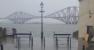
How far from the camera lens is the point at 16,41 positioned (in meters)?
5.23

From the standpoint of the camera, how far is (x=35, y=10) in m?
5.11

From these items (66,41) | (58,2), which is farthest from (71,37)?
(58,2)

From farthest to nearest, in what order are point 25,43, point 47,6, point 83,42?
point 25,43
point 47,6
point 83,42

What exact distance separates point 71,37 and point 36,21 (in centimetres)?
78

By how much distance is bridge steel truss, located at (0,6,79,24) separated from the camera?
4.75 meters

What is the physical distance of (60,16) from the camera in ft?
16.1

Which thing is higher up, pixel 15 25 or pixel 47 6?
pixel 47 6

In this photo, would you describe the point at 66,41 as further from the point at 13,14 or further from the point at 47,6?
the point at 13,14

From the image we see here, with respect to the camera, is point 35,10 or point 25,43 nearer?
point 35,10

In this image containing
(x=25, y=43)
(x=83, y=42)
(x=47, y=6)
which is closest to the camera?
(x=83, y=42)

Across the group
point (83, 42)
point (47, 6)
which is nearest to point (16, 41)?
point (47, 6)

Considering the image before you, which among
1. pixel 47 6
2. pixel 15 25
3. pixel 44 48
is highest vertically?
pixel 47 6

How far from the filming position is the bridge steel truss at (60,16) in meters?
4.75

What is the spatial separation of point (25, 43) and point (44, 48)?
62cm
